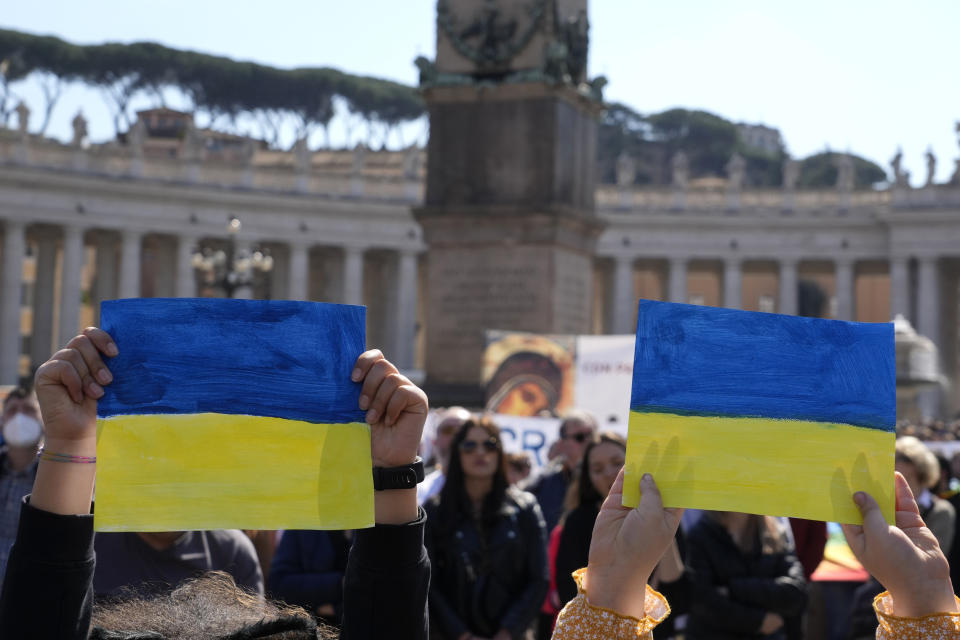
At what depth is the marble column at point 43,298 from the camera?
65625 mm

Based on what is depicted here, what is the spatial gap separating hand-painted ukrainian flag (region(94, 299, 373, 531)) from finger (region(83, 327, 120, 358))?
0.08 feet

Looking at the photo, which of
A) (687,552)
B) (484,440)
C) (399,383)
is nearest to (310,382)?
(399,383)

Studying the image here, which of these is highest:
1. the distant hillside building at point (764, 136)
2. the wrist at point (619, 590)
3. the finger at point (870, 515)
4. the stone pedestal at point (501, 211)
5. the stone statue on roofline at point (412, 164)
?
the distant hillside building at point (764, 136)

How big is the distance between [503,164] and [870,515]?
1278 centimetres


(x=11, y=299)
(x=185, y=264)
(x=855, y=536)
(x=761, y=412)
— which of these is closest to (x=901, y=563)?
(x=855, y=536)

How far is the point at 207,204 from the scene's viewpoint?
6488cm

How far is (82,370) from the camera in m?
2.65

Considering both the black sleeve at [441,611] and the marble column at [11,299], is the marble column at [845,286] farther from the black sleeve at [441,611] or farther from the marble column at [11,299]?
the black sleeve at [441,611]

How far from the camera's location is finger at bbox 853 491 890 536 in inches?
101

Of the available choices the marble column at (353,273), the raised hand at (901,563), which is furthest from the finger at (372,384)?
the marble column at (353,273)

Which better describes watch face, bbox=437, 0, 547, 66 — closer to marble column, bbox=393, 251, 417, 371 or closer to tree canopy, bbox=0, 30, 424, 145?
marble column, bbox=393, 251, 417, 371

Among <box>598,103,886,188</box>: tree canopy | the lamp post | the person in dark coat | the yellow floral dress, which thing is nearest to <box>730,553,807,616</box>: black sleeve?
the person in dark coat

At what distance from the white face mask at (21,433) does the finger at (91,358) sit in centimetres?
458

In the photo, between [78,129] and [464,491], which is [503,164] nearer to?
[464,491]
